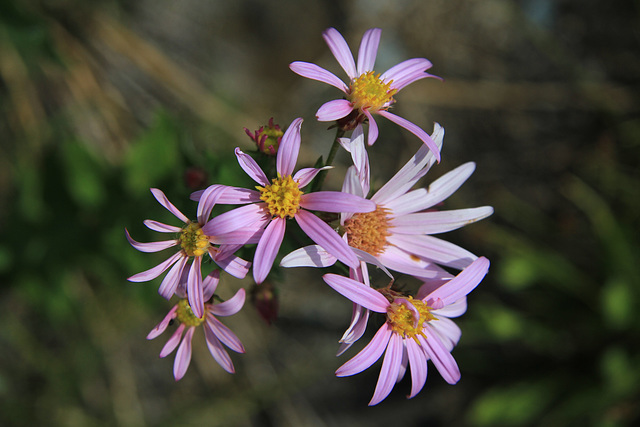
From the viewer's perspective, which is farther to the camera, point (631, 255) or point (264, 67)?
point (264, 67)

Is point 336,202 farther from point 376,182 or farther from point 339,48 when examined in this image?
point 376,182

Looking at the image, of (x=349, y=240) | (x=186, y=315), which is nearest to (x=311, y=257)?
(x=349, y=240)

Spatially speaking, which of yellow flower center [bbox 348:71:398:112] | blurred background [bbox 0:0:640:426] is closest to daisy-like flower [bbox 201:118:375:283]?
yellow flower center [bbox 348:71:398:112]

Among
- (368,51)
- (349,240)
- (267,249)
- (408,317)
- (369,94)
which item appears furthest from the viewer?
(368,51)

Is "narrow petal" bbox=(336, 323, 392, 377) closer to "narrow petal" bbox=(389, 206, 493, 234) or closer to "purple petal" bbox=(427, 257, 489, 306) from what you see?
"purple petal" bbox=(427, 257, 489, 306)

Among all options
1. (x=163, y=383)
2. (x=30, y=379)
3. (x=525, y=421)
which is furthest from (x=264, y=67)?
(x=525, y=421)

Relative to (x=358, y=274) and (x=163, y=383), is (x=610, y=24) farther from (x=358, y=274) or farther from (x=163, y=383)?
(x=163, y=383)

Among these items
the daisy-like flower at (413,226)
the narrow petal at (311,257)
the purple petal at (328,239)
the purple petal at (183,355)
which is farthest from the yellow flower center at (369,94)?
the purple petal at (183,355)
